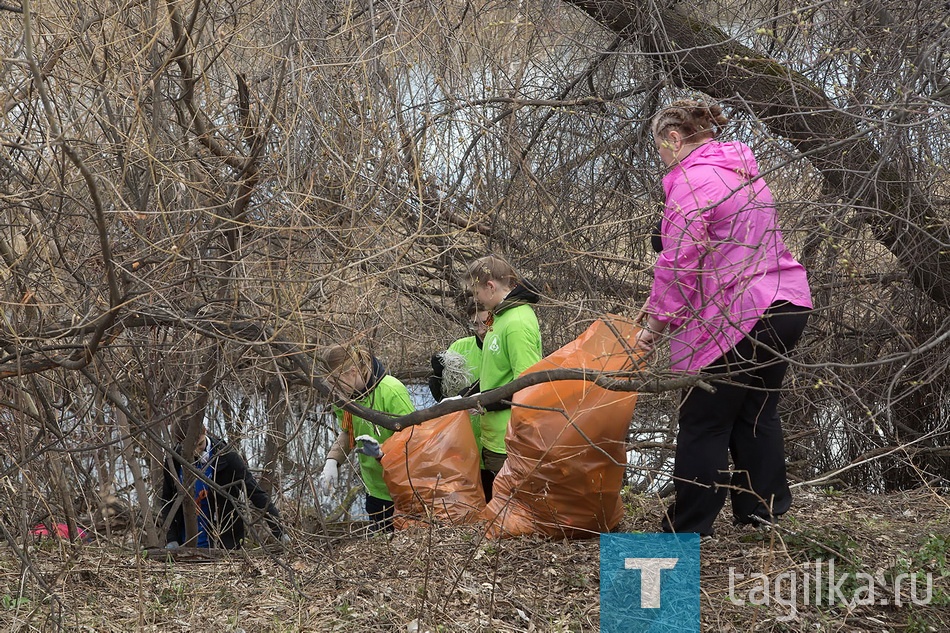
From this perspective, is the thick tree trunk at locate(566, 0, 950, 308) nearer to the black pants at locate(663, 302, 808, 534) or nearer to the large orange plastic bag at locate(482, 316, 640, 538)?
the black pants at locate(663, 302, 808, 534)

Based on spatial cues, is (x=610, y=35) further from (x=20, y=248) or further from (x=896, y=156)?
(x=20, y=248)

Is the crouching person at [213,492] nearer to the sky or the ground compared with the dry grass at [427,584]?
nearer to the sky

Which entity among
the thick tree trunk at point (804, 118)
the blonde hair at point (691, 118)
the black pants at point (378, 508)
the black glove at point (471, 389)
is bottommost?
the black pants at point (378, 508)

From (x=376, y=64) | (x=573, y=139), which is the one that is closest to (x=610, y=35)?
Result: (x=573, y=139)

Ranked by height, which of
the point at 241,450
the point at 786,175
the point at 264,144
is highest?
the point at 786,175

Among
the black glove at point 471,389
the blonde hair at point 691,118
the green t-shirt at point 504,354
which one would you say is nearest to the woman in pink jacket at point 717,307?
the blonde hair at point 691,118

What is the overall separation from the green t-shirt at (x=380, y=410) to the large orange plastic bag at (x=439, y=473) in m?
0.19

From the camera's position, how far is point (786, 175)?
448 cm

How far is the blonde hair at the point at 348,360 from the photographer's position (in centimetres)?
351

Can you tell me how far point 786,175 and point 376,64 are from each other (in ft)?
6.54

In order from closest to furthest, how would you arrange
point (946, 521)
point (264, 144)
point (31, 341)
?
point (31, 341), point (264, 144), point (946, 521)

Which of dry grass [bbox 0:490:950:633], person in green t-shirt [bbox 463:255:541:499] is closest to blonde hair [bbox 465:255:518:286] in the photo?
person in green t-shirt [bbox 463:255:541:499]

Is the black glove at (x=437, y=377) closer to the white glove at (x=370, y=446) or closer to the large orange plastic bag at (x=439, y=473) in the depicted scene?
the large orange plastic bag at (x=439, y=473)

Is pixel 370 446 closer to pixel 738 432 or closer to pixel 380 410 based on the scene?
pixel 380 410
